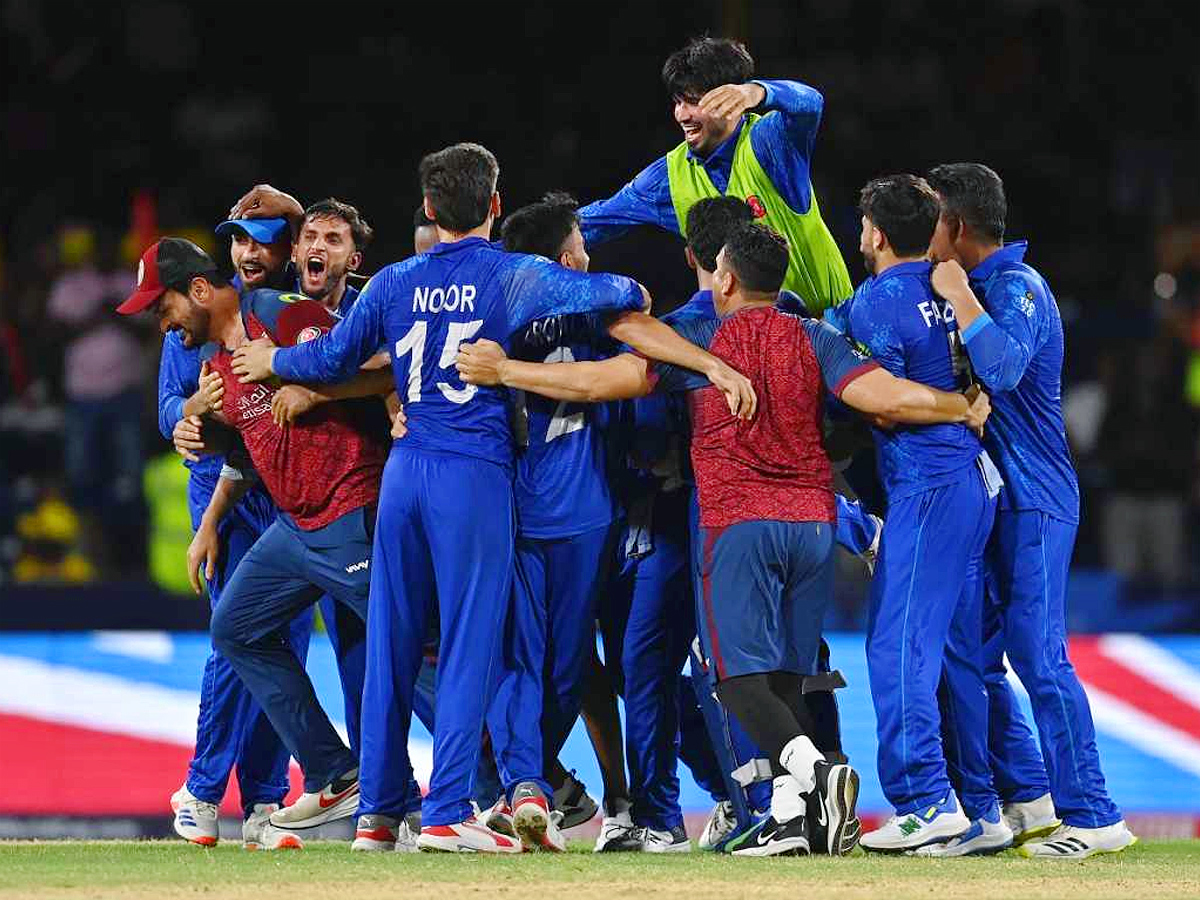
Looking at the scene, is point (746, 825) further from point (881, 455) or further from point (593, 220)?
point (593, 220)

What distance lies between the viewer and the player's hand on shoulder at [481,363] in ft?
23.4

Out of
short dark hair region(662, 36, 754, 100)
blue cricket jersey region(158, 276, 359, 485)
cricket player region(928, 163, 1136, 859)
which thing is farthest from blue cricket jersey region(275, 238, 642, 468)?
cricket player region(928, 163, 1136, 859)

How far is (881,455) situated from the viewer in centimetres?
746

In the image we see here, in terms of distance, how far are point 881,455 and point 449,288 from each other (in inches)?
Result: 67.2

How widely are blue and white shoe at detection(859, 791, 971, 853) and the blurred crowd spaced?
8585 mm

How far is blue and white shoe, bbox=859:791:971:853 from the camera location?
7117 mm

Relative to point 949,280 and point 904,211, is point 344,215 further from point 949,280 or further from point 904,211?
point 949,280

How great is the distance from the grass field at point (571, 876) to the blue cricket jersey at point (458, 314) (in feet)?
4.84

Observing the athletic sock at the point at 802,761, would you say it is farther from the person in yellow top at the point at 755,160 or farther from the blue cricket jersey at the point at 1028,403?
the person in yellow top at the point at 755,160

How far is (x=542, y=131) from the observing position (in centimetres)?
1847

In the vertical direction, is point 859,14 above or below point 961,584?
above

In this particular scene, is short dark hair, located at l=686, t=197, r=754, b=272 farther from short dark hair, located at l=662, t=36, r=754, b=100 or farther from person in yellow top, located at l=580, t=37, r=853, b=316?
short dark hair, located at l=662, t=36, r=754, b=100

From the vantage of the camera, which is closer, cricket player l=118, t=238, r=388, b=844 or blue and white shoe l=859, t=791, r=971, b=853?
blue and white shoe l=859, t=791, r=971, b=853

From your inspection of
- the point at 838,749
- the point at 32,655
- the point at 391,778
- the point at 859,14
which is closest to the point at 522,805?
the point at 391,778
